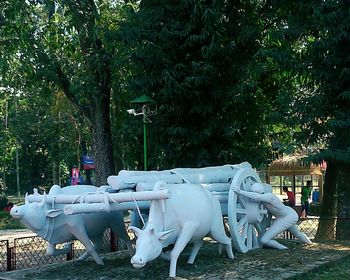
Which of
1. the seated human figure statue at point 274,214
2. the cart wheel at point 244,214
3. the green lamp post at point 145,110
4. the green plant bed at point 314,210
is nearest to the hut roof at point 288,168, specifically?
the green plant bed at point 314,210

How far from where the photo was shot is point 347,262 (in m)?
9.41

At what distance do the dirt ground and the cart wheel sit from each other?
0.23 metres

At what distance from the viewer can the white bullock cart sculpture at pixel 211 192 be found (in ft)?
25.3

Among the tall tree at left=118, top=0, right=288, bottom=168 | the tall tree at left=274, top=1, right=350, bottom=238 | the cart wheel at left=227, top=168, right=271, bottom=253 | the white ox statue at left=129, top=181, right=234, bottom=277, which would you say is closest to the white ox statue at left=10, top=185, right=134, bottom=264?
the white ox statue at left=129, top=181, right=234, bottom=277

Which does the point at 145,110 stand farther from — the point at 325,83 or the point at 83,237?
the point at 83,237

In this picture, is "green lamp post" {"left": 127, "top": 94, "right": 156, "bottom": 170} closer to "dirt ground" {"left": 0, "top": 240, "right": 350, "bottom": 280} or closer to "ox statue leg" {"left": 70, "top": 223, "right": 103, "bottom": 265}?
"dirt ground" {"left": 0, "top": 240, "right": 350, "bottom": 280}

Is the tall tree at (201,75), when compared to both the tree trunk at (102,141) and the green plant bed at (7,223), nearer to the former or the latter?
the tree trunk at (102,141)

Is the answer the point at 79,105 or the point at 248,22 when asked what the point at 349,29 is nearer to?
the point at 248,22

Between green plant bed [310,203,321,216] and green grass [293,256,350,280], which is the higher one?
green grass [293,256,350,280]

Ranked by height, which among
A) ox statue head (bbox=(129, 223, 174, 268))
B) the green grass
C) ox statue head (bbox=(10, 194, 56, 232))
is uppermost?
ox statue head (bbox=(10, 194, 56, 232))

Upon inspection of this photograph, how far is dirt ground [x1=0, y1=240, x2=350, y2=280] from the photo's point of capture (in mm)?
8055

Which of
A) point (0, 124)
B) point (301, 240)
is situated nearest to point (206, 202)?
point (301, 240)

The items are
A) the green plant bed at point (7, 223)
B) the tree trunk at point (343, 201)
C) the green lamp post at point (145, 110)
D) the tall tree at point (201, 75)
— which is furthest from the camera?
the green plant bed at point (7, 223)

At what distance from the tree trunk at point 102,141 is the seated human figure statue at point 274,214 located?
5.09m
